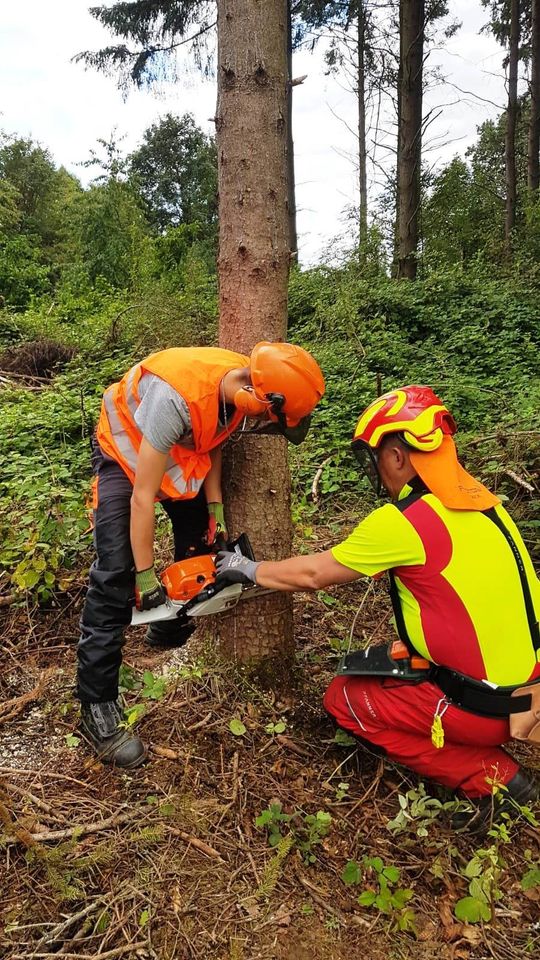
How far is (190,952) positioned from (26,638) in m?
1.65

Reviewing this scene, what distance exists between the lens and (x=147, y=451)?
2037 mm

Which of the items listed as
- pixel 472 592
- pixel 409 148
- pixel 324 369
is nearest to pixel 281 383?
pixel 472 592

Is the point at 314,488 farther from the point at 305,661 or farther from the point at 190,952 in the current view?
the point at 190,952

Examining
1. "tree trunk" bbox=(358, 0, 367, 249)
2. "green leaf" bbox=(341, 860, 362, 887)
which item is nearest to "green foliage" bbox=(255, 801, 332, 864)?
"green leaf" bbox=(341, 860, 362, 887)

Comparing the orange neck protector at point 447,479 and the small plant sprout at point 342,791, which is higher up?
the orange neck protector at point 447,479

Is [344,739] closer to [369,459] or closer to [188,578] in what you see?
[188,578]

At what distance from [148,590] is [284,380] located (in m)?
0.92

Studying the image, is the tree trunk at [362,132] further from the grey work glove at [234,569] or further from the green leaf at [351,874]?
the green leaf at [351,874]

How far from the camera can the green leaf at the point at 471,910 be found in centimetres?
162

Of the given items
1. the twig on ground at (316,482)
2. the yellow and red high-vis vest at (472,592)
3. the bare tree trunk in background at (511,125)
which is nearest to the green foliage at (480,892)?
the yellow and red high-vis vest at (472,592)

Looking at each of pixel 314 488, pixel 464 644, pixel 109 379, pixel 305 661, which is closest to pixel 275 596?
pixel 305 661

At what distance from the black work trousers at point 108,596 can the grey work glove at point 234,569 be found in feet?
1.09

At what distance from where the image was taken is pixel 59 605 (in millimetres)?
3051

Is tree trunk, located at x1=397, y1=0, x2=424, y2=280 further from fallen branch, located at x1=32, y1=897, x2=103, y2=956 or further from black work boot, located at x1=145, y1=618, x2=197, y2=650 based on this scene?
fallen branch, located at x1=32, y1=897, x2=103, y2=956
